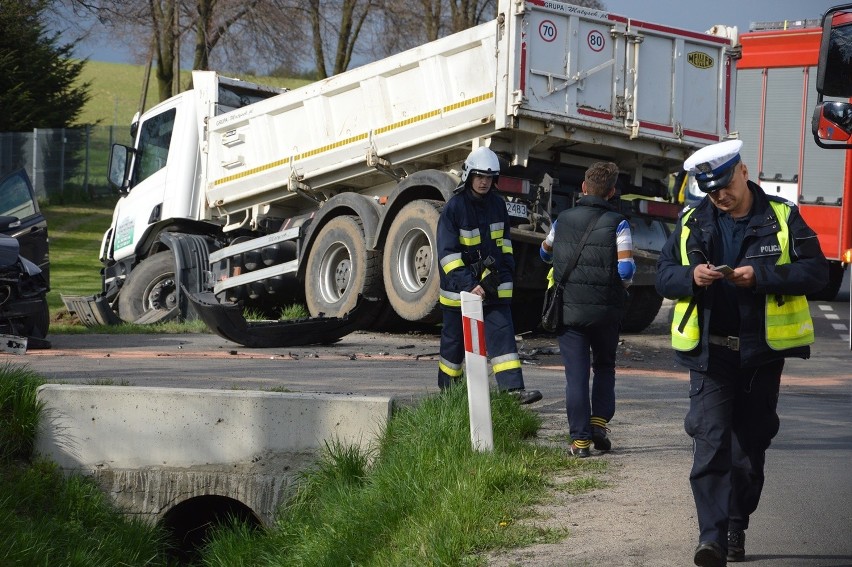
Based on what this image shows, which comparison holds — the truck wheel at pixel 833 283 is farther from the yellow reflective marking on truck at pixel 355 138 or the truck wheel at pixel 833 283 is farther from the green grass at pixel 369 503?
the green grass at pixel 369 503

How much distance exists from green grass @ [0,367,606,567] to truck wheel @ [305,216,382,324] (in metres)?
5.52

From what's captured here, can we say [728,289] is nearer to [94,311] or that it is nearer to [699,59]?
[699,59]

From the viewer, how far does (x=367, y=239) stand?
13.5 meters

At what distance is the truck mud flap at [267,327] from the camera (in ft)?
40.2

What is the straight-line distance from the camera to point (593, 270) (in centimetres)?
679

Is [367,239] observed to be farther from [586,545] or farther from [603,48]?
[586,545]

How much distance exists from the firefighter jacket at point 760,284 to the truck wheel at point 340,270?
28.3ft

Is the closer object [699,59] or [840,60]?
[840,60]

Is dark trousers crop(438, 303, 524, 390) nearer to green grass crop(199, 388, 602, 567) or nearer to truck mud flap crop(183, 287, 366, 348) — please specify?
green grass crop(199, 388, 602, 567)

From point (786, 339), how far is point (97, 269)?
22078 millimetres

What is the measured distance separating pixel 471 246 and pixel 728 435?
10.6 ft

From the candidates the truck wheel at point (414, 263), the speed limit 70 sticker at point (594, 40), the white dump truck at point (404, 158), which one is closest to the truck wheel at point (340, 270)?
the white dump truck at point (404, 158)

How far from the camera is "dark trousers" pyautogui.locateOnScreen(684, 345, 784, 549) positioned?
15.7 ft

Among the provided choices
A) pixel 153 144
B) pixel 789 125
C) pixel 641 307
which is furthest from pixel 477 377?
pixel 789 125
